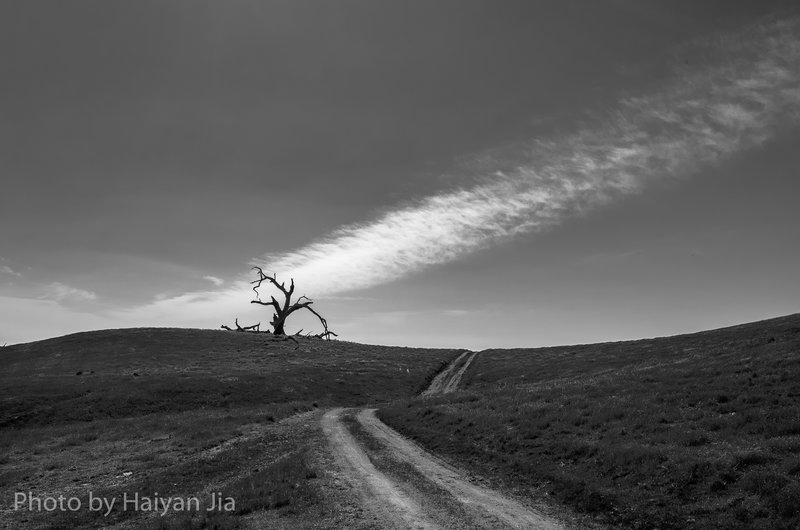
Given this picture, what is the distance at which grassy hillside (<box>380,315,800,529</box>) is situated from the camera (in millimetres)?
12547

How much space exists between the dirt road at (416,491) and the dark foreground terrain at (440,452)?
9 centimetres

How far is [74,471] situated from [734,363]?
40908 mm

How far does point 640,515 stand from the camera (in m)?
12.7

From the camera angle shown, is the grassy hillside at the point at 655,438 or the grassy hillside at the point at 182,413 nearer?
the grassy hillside at the point at 655,438

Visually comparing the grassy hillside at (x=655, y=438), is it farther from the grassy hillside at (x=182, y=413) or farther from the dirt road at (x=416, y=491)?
the grassy hillside at (x=182, y=413)

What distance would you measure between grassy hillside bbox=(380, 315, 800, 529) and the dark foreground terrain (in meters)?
0.08

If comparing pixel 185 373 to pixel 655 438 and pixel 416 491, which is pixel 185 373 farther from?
pixel 655 438

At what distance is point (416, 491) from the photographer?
1577 centimetres

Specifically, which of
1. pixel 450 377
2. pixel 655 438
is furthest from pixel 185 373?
pixel 655 438

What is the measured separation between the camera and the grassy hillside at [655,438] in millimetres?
12547

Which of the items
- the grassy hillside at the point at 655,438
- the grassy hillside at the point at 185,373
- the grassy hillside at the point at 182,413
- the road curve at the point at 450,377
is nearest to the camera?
the grassy hillside at the point at 655,438

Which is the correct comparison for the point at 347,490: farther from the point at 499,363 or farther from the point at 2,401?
the point at 499,363

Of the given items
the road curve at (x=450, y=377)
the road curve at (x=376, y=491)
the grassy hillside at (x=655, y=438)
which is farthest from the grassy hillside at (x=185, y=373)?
the road curve at (x=376, y=491)

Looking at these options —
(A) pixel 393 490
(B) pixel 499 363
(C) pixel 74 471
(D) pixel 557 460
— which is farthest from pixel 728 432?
(B) pixel 499 363
